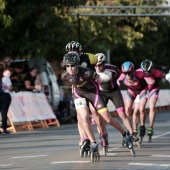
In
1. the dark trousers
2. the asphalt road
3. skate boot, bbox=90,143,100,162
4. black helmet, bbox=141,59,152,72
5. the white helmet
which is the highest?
the white helmet

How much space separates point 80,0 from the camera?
27438 mm

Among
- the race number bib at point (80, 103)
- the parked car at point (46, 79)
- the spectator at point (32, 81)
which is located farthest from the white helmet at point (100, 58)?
the parked car at point (46, 79)

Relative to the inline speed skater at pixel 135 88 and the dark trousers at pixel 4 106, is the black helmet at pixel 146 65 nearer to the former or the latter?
the inline speed skater at pixel 135 88

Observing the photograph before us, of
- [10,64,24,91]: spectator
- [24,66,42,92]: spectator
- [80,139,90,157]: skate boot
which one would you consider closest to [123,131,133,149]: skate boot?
[80,139,90,157]: skate boot

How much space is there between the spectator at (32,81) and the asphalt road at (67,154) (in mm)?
4186

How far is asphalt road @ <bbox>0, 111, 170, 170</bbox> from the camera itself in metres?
12.3

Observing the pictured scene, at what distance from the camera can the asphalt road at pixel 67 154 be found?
12.3 meters

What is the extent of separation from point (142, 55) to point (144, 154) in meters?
39.2

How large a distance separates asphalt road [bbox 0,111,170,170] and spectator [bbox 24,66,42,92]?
419 cm

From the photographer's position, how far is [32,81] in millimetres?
24328

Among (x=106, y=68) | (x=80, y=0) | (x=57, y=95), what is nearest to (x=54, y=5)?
(x=80, y=0)

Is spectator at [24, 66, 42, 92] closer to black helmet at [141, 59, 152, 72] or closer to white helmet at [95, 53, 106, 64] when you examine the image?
black helmet at [141, 59, 152, 72]

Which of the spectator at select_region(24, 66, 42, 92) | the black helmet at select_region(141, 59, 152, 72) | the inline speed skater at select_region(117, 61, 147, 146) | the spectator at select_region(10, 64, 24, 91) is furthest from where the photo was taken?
the spectator at select_region(10, 64, 24, 91)

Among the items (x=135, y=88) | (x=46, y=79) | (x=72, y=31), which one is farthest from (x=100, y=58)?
(x=72, y=31)
